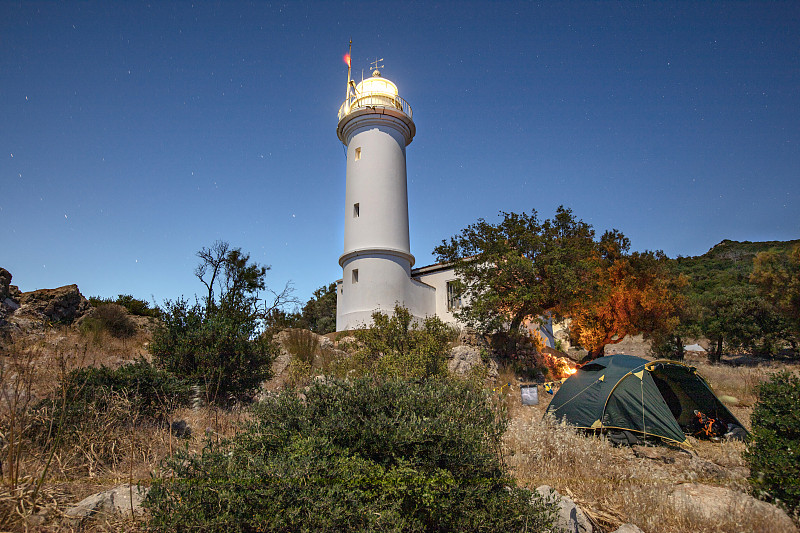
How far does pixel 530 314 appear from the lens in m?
17.5

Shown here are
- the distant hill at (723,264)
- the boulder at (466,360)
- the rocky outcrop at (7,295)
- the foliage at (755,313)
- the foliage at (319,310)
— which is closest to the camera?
the rocky outcrop at (7,295)

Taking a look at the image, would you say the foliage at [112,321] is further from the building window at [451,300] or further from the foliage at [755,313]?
the foliage at [755,313]

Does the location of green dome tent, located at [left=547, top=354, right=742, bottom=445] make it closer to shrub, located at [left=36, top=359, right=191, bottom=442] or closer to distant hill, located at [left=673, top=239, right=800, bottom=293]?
shrub, located at [left=36, top=359, right=191, bottom=442]

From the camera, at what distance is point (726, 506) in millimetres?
4398

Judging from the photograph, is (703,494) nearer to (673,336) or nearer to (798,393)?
(798,393)


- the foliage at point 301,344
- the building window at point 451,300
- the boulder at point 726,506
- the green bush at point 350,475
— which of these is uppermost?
the building window at point 451,300

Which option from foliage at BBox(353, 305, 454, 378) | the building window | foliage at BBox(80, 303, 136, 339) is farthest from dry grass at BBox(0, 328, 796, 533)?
the building window

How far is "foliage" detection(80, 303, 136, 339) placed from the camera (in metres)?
13.4

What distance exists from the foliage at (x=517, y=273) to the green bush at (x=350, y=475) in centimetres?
1291

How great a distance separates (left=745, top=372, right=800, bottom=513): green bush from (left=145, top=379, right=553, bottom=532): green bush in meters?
2.98

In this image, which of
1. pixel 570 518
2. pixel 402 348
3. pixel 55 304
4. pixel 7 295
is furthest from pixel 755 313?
pixel 7 295

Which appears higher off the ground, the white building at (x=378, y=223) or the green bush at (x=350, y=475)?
the white building at (x=378, y=223)

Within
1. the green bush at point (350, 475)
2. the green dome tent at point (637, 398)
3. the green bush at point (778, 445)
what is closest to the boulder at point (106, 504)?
the green bush at point (350, 475)

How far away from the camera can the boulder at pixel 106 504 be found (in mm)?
3205
